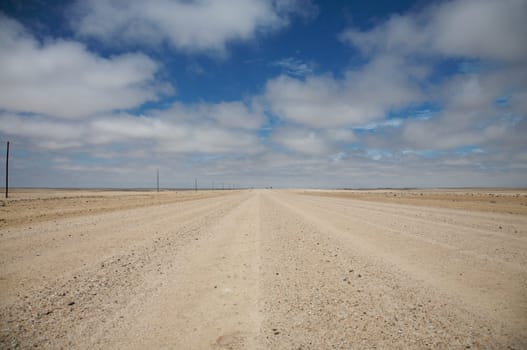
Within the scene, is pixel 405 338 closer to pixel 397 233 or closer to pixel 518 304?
pixel 518 304

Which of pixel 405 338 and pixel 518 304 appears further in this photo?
pixel 518 304

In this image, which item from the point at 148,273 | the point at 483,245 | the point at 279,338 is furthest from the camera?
the point at 483,245

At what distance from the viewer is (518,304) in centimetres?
495

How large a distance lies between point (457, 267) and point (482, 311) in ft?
9.65

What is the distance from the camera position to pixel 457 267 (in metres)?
7.23

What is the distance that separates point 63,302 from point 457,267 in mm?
9063

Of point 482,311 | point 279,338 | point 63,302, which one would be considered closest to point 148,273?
point 63,302

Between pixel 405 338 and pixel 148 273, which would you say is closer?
pixel 405 338

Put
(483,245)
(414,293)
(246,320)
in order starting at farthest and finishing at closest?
(483,245), (414,293), (246,320)

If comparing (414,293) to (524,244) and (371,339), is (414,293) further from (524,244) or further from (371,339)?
(524,244)

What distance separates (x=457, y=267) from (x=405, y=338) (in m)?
4.64

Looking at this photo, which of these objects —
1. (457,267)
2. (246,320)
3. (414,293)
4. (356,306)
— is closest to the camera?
(246,320)

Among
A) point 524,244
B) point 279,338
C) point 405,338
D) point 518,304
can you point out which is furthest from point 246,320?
point 524,244

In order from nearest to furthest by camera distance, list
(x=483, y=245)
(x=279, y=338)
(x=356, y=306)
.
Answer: (x=279, y=338)
(x=356, y=306)
(x=483, y=245)
